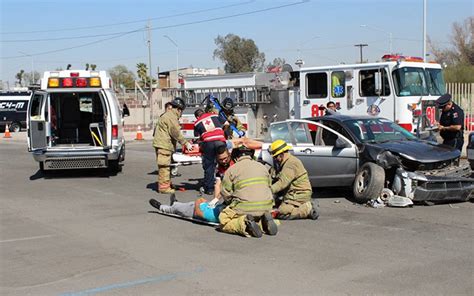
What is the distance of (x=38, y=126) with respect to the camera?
45.4 feet

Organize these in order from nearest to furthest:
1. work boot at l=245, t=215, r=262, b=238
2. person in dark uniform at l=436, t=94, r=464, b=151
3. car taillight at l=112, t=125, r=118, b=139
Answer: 1. work boot at l=245, t=215, r=262, b=238
2. person in dark uniform at l=436, t=94, r=464, b=151
3. car taillight at l=112, t=125, r=118, b=139

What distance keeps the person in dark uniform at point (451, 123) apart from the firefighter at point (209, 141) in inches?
182

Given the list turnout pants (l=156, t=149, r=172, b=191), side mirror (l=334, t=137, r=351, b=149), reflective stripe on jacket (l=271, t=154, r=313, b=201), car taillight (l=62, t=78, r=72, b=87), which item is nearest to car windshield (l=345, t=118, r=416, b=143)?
side mirror (l=334, t=137, r=351, b=149)

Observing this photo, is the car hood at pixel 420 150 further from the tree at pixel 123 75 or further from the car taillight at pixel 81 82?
the tree at pixel 123 75

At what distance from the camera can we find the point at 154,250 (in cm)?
702

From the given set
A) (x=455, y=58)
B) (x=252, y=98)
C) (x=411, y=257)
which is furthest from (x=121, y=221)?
(x=455, y=58)

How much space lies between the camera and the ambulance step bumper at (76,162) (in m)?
13.7

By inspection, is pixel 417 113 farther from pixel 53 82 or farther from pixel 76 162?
pixel 53 82

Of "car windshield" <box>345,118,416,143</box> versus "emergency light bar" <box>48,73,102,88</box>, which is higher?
"emergency light bar" <box>48,73,102,88</box>

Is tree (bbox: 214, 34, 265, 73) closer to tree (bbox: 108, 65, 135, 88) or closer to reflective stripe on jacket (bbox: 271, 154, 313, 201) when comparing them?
tree (bbox: 108, 65, 135, 88)

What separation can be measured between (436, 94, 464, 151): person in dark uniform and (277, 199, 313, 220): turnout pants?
183 inches

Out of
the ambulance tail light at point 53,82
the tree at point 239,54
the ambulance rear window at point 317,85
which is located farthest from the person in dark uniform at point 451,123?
the tree at point 239,54

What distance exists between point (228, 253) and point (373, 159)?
13.1 feet

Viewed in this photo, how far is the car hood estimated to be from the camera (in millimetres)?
9633
